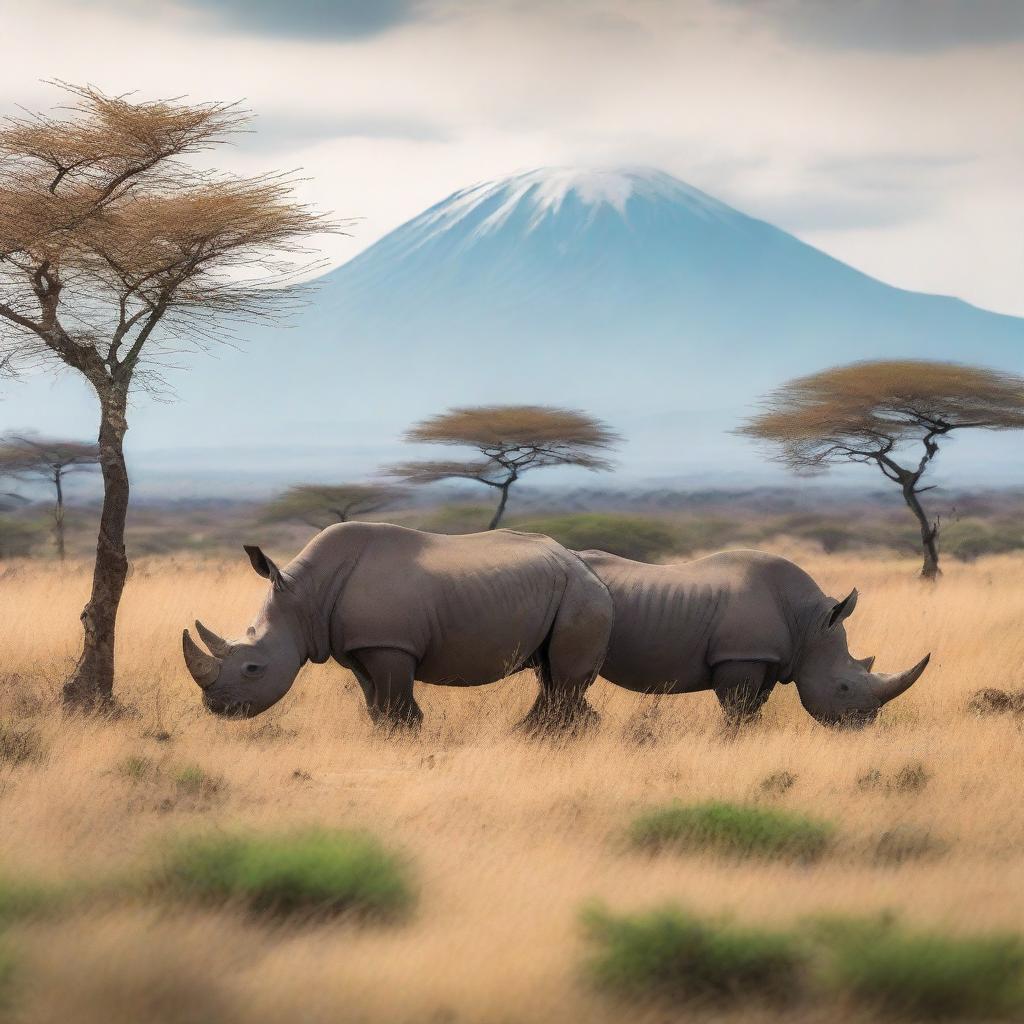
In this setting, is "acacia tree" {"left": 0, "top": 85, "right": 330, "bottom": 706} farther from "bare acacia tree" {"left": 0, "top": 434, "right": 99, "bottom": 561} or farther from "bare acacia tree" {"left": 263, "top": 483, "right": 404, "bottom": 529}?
"bare acacia tree" {"left": 263, "top": 483, "right": 404, "bottom": 529}

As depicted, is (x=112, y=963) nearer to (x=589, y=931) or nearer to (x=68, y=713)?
(x=589, y=931)

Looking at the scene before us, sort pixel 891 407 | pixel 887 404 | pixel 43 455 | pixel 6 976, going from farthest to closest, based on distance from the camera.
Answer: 1. pixel 43 455
2. pixel 891 407
3. pixel 887 404
4. pixel 6 976

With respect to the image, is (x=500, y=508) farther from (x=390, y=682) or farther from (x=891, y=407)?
(x=390, y=682)

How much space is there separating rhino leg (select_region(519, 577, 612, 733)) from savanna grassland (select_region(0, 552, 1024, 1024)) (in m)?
0.23

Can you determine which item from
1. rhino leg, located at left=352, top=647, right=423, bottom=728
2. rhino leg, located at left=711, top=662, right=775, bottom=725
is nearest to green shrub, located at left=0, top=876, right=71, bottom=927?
rhino leg, located at left=352, top=647, right=423, bottom=728

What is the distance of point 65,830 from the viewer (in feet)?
23.7

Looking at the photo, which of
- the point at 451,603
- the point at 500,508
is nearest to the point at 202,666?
the point at 451,603

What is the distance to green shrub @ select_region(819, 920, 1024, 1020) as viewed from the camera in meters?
5.24

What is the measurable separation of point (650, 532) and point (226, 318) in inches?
834

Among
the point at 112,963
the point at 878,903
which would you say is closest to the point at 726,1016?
the point at 878,903

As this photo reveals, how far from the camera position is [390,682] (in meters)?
9.88

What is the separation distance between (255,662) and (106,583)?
2241 millimetres

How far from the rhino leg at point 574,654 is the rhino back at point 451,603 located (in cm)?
11

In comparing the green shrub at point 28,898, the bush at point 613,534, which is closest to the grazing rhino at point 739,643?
the green shrub at point 28,898
